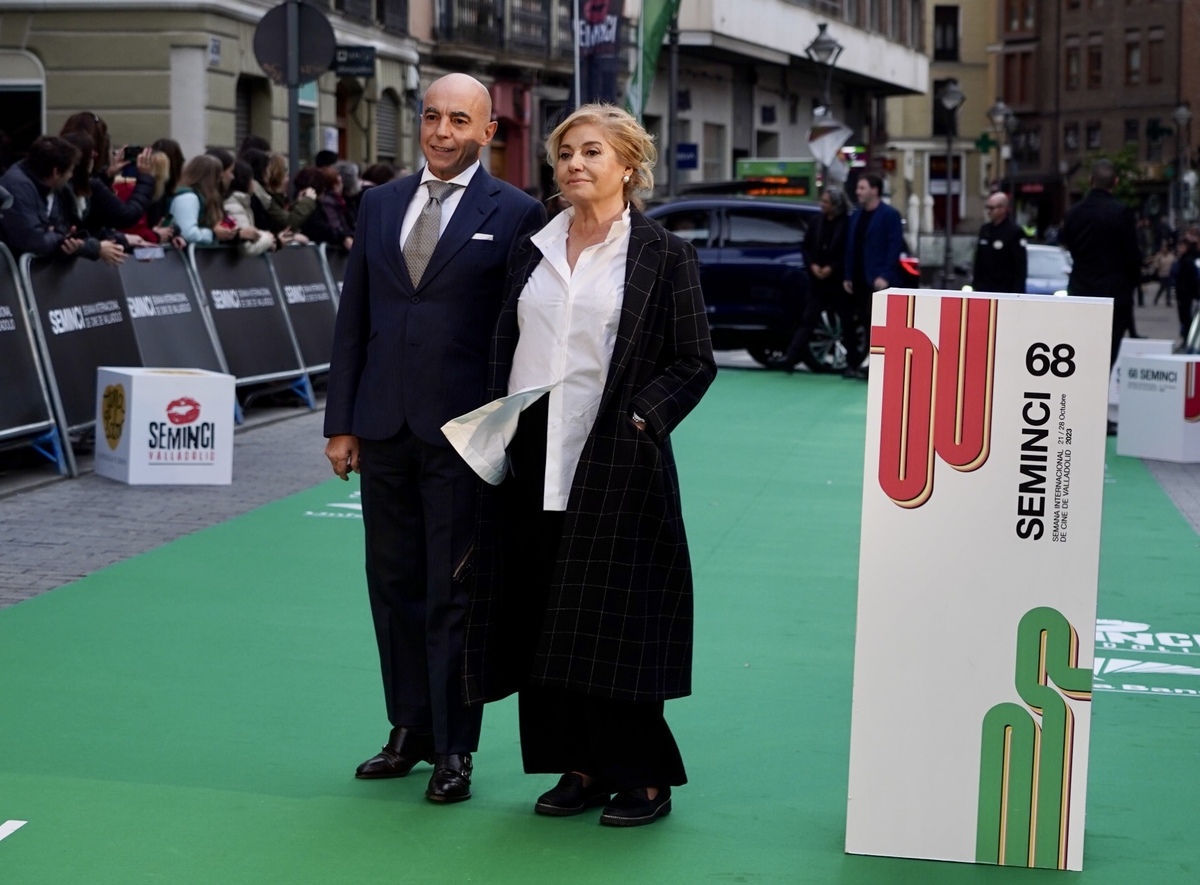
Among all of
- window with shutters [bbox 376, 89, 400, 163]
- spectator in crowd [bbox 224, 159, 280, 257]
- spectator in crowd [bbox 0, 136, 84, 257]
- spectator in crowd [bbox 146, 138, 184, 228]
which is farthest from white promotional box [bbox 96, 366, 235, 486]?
window with shutters [bbox 376, 89, 400, 163]

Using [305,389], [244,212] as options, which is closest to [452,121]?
[244,212]

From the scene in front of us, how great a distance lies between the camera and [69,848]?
189 inches

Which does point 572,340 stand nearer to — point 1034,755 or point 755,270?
point 1034,755

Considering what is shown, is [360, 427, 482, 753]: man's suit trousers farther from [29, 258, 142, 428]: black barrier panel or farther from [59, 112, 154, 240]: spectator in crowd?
[59, 112, 154, 240]: spectator in crowd

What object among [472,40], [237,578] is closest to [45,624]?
[237,578]

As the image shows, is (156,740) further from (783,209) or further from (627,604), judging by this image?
(783,209)

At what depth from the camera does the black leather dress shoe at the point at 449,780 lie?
5.19 m

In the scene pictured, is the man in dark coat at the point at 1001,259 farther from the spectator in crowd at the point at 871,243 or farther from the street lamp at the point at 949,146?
the street lamp at the point at 949,146

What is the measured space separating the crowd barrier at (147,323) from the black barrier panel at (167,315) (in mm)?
10

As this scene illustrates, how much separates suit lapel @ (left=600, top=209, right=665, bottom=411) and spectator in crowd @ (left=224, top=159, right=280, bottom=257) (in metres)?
9.75

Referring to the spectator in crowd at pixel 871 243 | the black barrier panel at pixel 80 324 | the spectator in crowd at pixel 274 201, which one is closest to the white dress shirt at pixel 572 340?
the black barrier panel at pixel 80 324

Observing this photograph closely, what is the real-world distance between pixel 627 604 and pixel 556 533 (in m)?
0.26

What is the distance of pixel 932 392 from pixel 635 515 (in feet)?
2.71

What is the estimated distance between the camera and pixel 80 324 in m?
11.6
